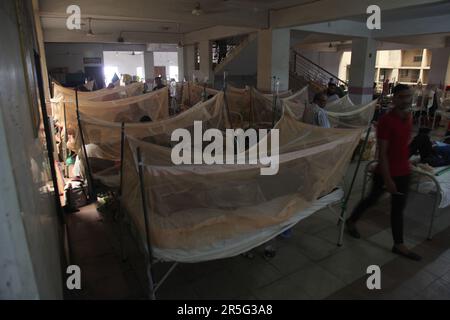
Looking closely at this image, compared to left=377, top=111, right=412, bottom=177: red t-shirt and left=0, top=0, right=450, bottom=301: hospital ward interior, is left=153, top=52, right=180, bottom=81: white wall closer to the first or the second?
left=0, top=0, right=450, bottom=301: hospital ward interior

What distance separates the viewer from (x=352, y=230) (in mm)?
2730

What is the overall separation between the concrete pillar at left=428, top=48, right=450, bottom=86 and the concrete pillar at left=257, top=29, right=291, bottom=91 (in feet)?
19.6

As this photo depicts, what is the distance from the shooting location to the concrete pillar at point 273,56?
6863 millimetres

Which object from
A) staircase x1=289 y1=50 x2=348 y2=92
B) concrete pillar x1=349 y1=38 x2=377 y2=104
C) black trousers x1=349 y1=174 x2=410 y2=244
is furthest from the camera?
staircase x1=289 y1=50 x2=348 y2=92

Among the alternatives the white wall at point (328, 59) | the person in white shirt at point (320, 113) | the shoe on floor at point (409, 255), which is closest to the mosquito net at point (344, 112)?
the person in white shirt at point (320, 113)

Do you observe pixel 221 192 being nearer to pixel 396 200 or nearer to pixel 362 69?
pixel 396 200

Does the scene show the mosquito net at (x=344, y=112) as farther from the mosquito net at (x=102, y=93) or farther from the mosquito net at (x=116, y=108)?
the mosquito net at (x=102, y=93)

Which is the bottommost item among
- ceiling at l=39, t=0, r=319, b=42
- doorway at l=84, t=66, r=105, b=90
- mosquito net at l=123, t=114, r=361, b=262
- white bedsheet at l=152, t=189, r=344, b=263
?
white bedsheet at l=152, t=189, r=344, b=263

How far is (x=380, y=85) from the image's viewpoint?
12.4 m

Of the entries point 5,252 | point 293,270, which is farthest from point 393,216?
point 5,252

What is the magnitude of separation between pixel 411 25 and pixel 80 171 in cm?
815

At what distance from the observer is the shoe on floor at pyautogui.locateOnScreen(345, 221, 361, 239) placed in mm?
2709

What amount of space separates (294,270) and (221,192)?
858 mm

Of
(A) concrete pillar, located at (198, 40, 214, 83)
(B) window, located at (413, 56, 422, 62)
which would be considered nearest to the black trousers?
(A) concrete pillar, located at (198, 40, 214, 83)
